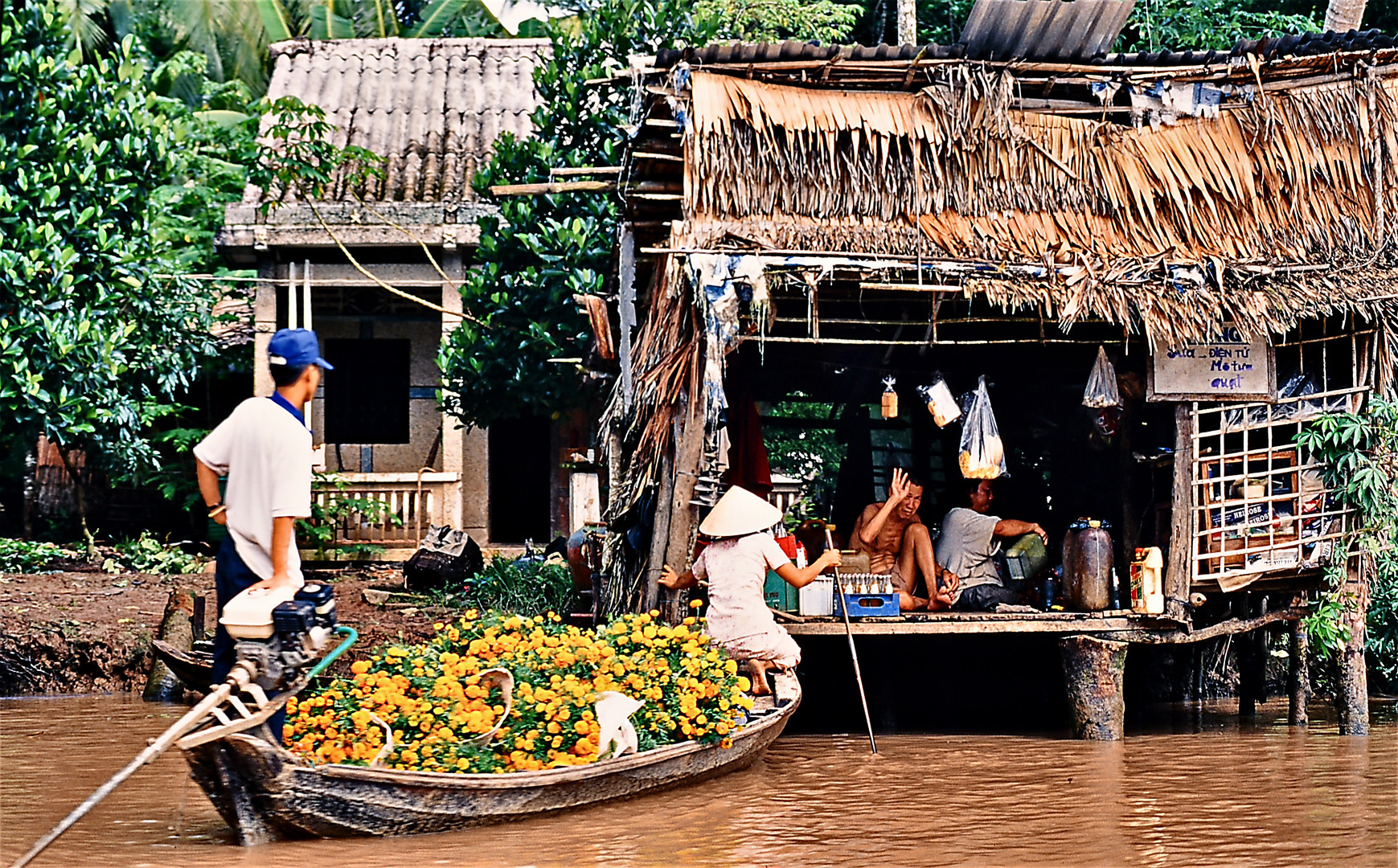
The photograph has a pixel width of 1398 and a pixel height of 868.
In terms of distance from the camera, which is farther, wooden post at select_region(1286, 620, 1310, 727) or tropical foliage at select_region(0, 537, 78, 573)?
tropical foliage at select_region(0, 537, 78, 573)

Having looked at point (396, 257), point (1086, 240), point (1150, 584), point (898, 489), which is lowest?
point (1150, 584)

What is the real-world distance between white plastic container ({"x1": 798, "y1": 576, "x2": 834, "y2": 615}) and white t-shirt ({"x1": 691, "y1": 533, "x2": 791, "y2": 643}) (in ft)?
3.43

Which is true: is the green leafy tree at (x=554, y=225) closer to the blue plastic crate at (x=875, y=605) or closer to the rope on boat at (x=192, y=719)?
the blue plastic crate at (x=875, y=605)

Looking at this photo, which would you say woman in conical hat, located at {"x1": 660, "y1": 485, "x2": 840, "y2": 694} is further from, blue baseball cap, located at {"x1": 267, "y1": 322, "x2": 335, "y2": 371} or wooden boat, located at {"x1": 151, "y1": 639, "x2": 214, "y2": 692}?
blue baseball cap, located at {"x1": 267, "y1": 322, "x2": 335, "y2": 371}

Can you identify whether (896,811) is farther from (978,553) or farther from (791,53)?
(791,53)

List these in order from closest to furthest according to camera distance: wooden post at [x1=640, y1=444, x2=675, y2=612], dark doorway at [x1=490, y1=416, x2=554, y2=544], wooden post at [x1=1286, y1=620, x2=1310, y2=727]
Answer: wooden post at [x1=640, y1=444, x2=675, y2=612]
wooden post at [x1=1286, y1=620, x2=1310, y2=727]
dark doorway at [x1=490, y1=416, x2=554, y2=544]

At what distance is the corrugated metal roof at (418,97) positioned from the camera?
57.9 feet

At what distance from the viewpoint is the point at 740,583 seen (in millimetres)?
8734

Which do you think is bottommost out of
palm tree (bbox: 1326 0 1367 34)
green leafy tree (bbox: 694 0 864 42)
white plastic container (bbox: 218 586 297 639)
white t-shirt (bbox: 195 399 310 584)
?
white plastic container (bbox: 218 586 297 639)

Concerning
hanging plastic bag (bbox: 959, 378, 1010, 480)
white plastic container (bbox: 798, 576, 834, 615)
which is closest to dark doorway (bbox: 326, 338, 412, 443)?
white plastic container (bbox: 798, 576, 834, 615)

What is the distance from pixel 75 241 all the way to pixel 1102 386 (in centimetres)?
963

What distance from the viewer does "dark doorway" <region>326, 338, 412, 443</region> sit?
18.5m

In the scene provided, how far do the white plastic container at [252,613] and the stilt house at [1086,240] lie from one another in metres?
3.65

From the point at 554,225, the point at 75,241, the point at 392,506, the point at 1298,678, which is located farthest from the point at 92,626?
the point at 1298,678
